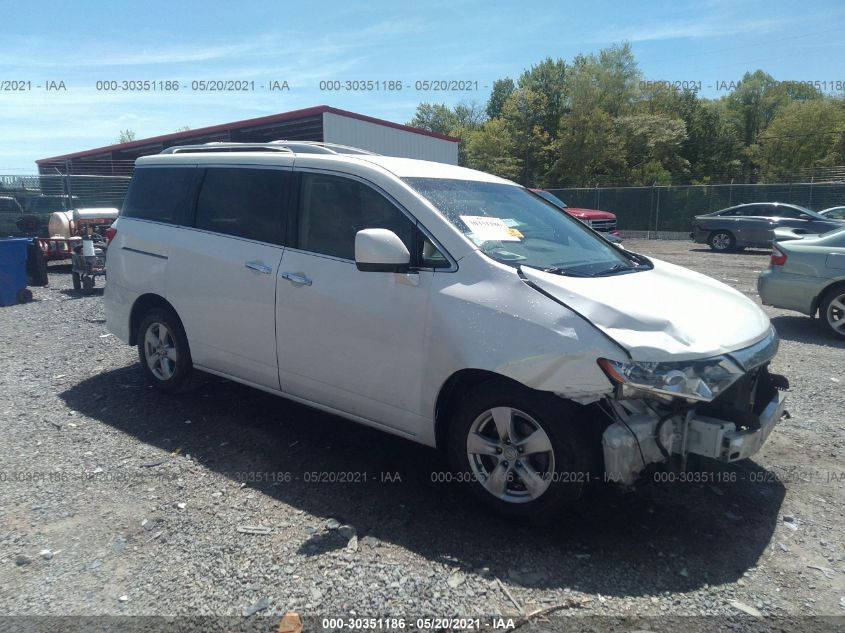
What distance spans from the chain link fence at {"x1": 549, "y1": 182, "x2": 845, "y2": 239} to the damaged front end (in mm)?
26259

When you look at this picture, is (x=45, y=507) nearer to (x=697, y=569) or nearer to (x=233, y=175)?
(x=233, y=175)

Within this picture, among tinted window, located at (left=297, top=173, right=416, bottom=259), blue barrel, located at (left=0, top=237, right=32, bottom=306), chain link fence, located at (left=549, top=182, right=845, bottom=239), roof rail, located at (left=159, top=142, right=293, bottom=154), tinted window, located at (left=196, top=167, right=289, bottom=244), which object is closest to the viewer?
tinted window, located at (left=297, top=173, right=416, bottom=259)

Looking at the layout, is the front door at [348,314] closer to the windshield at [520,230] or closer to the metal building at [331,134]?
the windshield at [520,230]

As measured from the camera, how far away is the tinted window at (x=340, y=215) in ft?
12.9

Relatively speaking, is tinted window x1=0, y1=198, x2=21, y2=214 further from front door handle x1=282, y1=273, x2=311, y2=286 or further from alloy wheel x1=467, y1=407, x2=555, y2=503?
alloy wheel x1=467, y1=407, x2=555, y2=503

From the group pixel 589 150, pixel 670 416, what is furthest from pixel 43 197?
pixel 589 150

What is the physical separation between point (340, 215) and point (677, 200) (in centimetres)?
2743

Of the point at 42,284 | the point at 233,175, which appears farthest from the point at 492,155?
the point at 233,175

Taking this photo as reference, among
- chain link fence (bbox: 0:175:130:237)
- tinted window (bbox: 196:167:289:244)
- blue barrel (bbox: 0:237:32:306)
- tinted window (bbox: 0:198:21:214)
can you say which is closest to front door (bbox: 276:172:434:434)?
tinted window (bbox: 196:167:289:244)

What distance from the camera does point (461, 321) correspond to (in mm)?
3479

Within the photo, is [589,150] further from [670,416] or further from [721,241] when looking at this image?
[670,416]

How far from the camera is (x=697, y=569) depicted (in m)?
3.16

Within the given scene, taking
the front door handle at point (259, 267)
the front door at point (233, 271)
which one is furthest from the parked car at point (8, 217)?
the front door handle at point (259, 267)

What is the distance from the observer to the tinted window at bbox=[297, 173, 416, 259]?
3.95 meters
